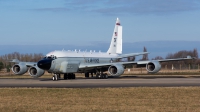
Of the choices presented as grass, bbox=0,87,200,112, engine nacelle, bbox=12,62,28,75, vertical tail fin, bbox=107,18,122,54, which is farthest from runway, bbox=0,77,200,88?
vertical tail fin, bbox=107,18,122,54

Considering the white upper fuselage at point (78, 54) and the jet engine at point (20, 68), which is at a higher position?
the white upper fuselage at point (78, 54)

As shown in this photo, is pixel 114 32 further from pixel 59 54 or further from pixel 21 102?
pixel 21 102

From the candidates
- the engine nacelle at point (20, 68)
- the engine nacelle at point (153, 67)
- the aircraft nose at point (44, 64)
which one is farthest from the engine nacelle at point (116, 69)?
the engine nacelle at point (20, 68)

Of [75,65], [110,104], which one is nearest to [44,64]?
[75,65]

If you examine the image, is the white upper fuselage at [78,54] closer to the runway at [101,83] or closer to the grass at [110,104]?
the runway at [101,83]

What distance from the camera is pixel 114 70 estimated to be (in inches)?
1880

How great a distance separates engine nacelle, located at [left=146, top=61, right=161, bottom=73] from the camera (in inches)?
1833

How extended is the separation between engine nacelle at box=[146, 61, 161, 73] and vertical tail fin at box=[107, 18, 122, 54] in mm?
13289

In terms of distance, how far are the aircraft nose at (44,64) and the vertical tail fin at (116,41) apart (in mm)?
17368

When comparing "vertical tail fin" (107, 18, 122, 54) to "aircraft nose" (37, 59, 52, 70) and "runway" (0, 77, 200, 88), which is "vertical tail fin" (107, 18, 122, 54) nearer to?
"aircraft nose" (37, 59, 52, 70)

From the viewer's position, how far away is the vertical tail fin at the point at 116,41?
60094 millimetres

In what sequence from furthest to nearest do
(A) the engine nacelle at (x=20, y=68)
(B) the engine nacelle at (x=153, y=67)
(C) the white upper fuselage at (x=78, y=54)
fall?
(A) the engine nacelle at (x=20, y=68), (B) the engine nacelle at (x=153, y=67), (C) the white upper fuselage at (x=78, y=54)

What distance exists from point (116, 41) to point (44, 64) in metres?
19.4

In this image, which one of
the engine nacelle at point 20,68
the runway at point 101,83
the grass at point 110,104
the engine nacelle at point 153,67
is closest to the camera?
the grass at point 110,104
